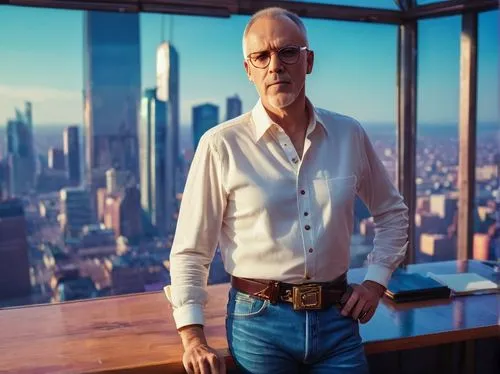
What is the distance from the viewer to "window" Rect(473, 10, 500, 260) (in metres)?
3.16

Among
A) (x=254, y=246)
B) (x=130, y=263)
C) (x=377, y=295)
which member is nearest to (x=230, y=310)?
(x=254, y=246)

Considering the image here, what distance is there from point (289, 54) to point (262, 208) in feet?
1.34

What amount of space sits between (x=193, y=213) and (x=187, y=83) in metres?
2.39

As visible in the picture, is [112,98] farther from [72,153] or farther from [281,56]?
[281,56]

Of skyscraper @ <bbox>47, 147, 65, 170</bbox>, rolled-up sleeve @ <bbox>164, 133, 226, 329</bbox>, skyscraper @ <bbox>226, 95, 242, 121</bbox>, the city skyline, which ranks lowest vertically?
rolled-up sleeve @ <bbox>164, 133, 226, 329</bbox>

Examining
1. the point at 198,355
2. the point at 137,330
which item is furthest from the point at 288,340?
the point at 137,330

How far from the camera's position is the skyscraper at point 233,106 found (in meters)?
3.65

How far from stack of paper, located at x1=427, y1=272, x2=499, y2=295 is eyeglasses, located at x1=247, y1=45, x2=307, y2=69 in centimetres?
136

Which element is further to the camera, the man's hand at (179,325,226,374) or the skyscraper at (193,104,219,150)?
the skyscraper at (193,104,219,150)

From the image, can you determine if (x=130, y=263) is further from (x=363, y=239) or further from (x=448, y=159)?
(x=448, y=159)

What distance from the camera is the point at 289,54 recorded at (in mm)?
1478

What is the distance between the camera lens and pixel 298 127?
1.57 metres

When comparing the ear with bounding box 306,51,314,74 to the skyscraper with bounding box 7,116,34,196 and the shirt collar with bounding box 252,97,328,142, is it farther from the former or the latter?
the skyscraper with bounding box 7,116,34,196

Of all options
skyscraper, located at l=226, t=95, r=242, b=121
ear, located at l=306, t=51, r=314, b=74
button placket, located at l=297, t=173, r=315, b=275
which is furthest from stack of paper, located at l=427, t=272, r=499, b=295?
skyscraper, located at l=226, t=95, r=242, b=121
